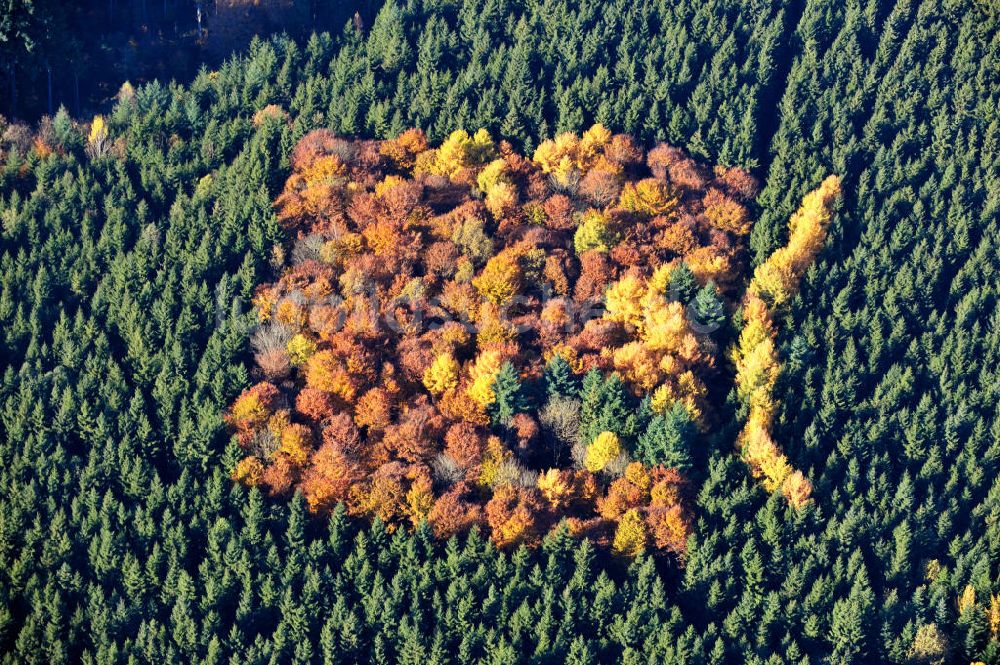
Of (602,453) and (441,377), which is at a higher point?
(441,377)

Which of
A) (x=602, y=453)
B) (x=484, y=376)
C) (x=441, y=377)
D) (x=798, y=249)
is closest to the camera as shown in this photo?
(x=602, y=453)

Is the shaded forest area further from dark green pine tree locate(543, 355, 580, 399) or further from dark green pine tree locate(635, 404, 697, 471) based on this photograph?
dark green pine tree locate(635, 404, 697, 471)

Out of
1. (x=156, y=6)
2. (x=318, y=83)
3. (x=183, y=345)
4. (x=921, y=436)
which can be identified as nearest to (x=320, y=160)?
(x=318, y=83)

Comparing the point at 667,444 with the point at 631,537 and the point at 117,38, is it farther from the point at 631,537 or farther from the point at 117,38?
the point at 117,38

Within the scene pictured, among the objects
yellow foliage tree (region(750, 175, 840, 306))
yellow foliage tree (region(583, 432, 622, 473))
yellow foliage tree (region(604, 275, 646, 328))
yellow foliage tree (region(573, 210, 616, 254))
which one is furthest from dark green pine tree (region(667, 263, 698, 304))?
yellow foliage tree (region(583, 432, 622, 473))

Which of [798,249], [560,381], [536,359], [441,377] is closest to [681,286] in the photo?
[798,249]

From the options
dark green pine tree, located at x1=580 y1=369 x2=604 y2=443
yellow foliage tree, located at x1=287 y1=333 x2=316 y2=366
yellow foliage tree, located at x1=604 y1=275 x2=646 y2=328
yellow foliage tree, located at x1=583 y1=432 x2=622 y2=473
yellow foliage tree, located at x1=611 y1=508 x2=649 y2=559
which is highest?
yellow foliage tree, located at x1=287 y1=333 x2=316 y2=366

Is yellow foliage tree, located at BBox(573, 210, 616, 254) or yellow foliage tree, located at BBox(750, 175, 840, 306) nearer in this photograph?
yellow foliage tree, located at BBox(750, 175, 840, 306)
